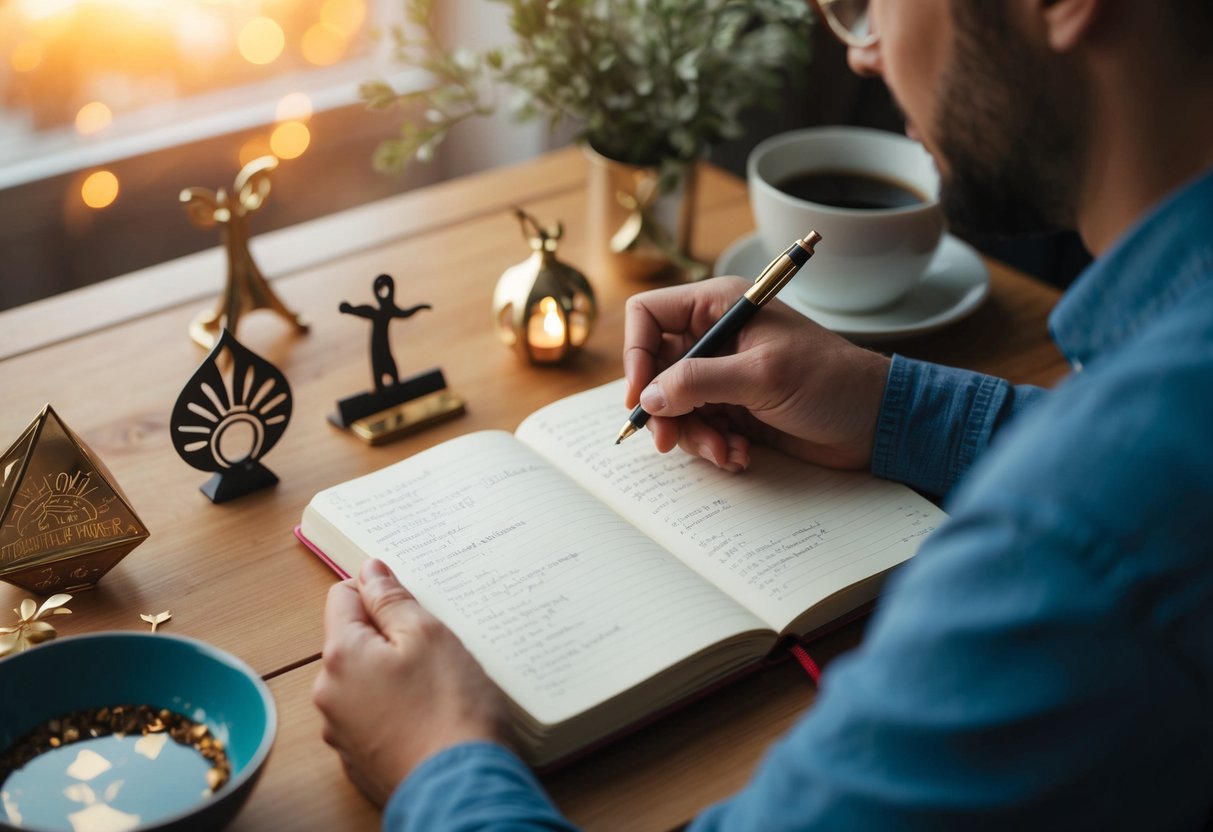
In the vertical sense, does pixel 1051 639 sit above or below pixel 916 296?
above

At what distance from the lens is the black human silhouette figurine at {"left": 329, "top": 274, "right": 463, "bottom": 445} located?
1057mm

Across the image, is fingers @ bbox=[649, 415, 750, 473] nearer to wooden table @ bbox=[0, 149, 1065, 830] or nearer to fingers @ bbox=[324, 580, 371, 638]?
wooden table @ bbox=[0, 149, 1065, 830]

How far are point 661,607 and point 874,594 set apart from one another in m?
→ 0.18

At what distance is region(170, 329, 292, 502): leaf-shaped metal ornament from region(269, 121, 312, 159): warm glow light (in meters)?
1.22

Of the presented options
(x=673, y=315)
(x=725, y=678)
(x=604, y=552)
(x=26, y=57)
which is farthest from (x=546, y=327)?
(x=26, y=57)

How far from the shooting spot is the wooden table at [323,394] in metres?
0.75

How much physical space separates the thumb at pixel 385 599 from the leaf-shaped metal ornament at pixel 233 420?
0.76 ft

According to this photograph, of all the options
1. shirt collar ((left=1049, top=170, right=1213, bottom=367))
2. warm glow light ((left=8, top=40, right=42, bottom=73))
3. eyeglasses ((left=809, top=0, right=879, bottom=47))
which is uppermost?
eyeglasses ((left=809, top=0, right=879, bottom=47))

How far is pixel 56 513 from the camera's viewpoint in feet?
2.77

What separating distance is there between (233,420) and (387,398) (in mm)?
156

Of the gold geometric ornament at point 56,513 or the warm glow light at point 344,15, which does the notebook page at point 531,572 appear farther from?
the warm glow light at point 344,15

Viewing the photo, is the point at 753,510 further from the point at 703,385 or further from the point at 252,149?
the point at 252,149

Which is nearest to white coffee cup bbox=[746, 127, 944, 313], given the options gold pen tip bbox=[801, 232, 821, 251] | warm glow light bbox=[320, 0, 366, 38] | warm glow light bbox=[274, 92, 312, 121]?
gold pen tip bbox=[801, 232, 821, 251]

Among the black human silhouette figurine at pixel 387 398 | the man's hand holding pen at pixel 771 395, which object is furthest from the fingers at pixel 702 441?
the black human silhouette figurine at pixel 387 398
